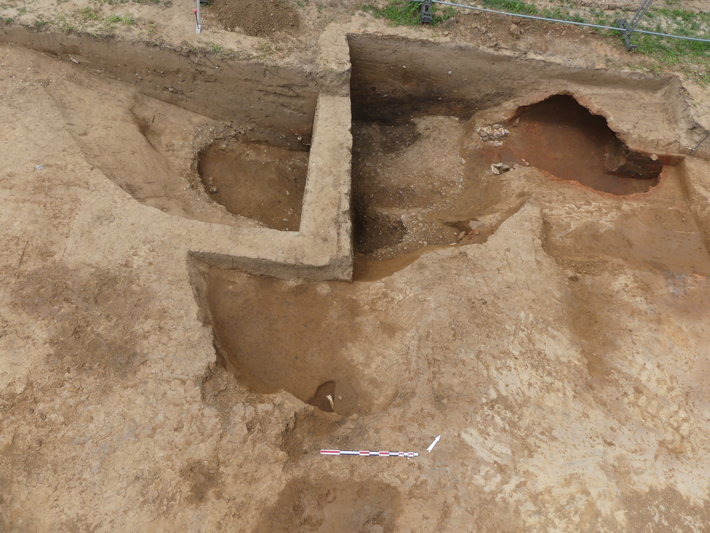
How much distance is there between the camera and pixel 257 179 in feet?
18.5

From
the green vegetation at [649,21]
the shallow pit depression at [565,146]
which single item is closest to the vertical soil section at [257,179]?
the green vegetation at [649,21]

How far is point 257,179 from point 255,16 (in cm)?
207

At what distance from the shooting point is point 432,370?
346cm

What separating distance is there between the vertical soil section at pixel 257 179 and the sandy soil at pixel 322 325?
0.04 metres

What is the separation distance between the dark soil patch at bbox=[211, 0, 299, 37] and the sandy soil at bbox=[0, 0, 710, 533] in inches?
7.0

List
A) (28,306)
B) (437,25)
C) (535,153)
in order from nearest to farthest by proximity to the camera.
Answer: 1. (28,306)
2. (437,25)
3. (535,153)

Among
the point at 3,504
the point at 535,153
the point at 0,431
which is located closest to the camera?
the point at 3,504

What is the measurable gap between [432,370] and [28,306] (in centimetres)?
332

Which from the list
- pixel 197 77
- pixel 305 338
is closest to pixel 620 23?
pixel 197 77

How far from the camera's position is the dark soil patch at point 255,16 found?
5301 millimetres

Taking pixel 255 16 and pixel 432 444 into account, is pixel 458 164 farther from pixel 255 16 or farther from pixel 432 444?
pixel 432 444

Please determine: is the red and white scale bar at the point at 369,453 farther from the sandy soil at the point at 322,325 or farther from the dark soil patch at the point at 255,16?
the dark soil patch at the point at 255,16

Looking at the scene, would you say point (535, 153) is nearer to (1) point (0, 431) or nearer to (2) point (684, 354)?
(2) point (684, 354)

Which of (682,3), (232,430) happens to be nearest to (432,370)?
(232,430)
